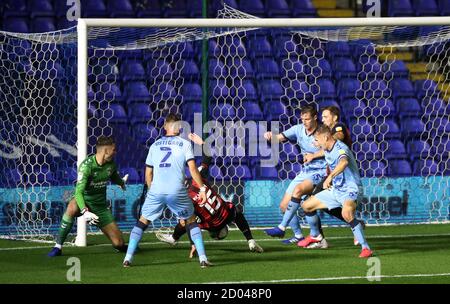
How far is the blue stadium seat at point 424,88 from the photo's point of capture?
1805 cm

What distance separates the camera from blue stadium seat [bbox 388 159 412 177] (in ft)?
56.2

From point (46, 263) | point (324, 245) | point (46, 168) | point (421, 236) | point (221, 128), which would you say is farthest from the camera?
point (221, 128)

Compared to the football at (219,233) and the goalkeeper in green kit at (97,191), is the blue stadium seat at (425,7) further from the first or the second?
the goalkeeper in green kit at (97,191)

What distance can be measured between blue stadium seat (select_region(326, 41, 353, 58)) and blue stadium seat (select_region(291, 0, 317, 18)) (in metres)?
1.43

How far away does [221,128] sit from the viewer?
16.5 m

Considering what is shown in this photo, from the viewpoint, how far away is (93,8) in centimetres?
1806

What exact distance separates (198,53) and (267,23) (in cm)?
375

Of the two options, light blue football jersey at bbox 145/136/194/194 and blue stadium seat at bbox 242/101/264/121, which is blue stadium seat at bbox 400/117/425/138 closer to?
blue stadium seat at bbox 242/101/264/121

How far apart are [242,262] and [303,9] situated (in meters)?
8.51

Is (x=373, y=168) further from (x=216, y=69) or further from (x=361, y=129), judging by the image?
(x=216, y=69)

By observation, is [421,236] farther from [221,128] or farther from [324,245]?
[221,128]

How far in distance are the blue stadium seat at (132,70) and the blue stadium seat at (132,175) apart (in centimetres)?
158

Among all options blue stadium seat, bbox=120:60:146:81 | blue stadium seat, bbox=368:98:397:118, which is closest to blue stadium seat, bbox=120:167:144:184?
blue stadium seat, bbox=120:60:146:81

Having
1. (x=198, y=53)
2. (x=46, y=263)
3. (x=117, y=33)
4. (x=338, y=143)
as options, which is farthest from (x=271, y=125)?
(x=46, y=263)
